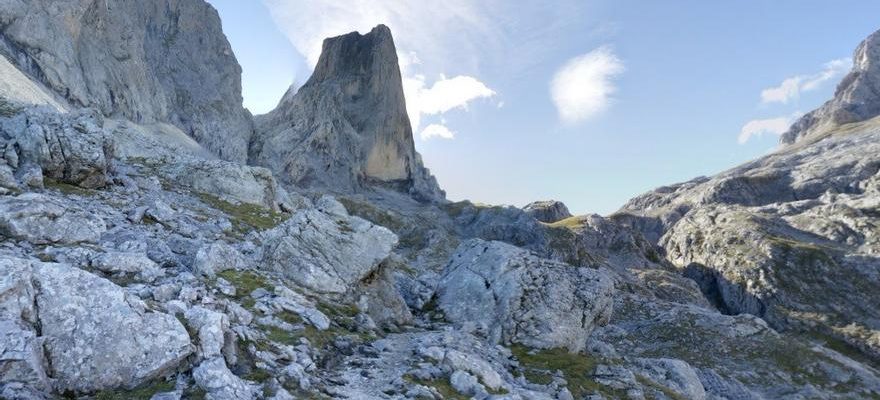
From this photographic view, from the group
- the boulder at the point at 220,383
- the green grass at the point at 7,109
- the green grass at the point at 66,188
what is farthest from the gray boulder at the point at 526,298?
the green grass at the point at 7,109

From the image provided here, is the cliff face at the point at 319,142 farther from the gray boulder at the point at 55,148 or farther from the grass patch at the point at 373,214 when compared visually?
the gray boulder at the point at 55,148

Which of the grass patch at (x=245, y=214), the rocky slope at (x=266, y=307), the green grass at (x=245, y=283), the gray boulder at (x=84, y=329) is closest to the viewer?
the gray boulder at (x=84, y=329)

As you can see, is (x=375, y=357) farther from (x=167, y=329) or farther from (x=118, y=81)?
(x=118, y=81)

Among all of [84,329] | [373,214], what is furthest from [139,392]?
[373,214]

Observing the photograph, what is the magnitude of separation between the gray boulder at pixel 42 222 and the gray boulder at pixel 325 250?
8215mm

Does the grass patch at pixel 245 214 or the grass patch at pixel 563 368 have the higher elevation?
the grass patch at pixel 245 214

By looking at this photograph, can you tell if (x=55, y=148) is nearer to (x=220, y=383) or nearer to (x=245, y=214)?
(x=245, y=214)

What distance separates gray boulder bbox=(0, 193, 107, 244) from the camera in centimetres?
1917

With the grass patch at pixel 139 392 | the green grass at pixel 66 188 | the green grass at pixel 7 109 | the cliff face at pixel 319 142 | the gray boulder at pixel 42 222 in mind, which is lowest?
the grass patch at pixel 139 392

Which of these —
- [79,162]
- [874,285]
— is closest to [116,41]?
[79,162]

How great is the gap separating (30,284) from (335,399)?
8662mm

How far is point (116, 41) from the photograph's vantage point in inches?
4311

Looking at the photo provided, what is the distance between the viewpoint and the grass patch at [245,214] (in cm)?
4041

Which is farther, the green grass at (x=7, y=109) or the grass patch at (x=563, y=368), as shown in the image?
the green grass at (x=7, y=109)
